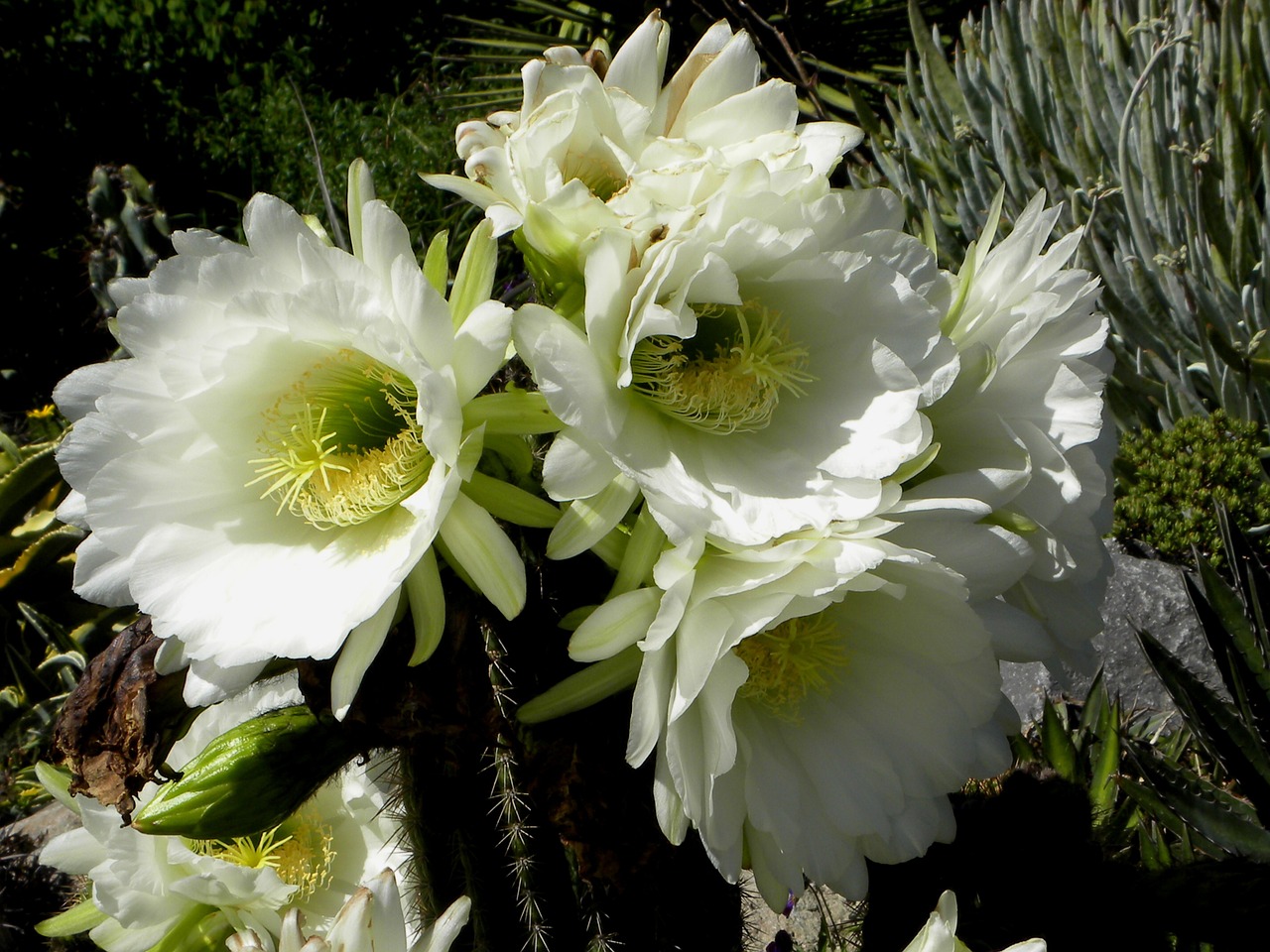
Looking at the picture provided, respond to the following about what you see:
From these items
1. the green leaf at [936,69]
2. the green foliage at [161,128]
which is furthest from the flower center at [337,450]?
the green foliage at [161,128]

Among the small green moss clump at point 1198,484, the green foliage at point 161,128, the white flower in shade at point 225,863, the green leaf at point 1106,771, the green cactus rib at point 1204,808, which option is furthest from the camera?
the green foliage at point 161,128

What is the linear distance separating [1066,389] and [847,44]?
4.34m

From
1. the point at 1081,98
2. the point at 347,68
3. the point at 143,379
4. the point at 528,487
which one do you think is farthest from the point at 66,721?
the point at 347,68

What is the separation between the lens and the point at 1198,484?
2.28 meters

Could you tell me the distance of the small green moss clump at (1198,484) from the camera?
2.27 m

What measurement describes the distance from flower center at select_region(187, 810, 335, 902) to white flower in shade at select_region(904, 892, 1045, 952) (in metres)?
0.55

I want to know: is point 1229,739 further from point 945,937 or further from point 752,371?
point 752,371

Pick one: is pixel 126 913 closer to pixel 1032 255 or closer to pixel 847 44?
pixel 1032 255

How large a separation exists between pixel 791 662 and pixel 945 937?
0.71 ft

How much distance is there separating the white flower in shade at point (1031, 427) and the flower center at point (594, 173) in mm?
254

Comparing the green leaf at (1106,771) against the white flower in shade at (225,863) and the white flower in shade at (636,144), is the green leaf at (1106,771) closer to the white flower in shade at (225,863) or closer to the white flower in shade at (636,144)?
the white flower in shade at (225,863)

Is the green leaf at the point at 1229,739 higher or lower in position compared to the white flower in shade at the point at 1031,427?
lower

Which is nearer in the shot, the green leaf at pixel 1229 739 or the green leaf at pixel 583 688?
the green leaf at pixel 583 688

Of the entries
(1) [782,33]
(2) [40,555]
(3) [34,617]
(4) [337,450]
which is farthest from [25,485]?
(1) [782,33]
